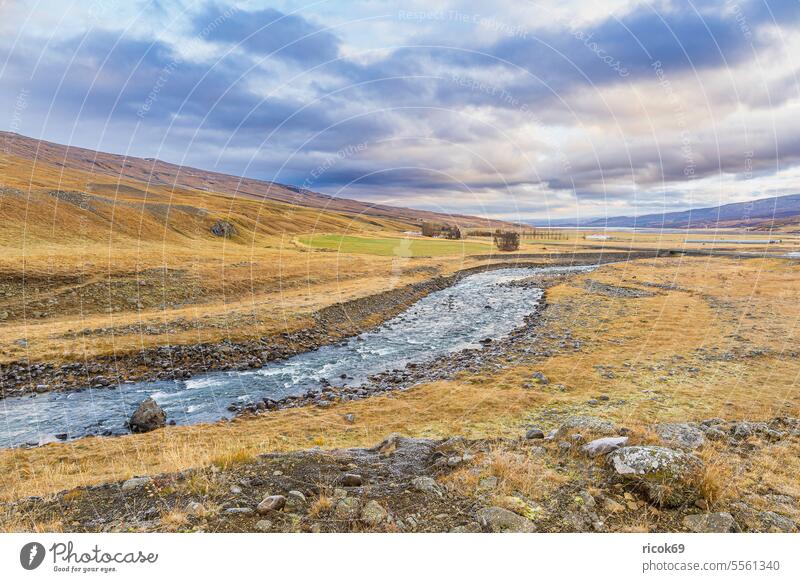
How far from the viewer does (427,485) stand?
804 cm

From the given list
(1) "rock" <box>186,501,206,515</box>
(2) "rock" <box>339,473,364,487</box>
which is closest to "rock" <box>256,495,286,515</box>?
(1) "rock" <box>186,501,206,515</box>

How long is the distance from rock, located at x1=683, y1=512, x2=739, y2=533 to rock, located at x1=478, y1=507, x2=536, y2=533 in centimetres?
275

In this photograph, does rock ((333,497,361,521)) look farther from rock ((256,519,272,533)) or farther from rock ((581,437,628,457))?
rock ((581,437,628,457))

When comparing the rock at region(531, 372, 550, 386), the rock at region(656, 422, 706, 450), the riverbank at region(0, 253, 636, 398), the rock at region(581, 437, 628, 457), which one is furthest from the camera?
the riverbank at region(0, 253, 636, 398)

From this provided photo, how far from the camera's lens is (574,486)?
311 inches

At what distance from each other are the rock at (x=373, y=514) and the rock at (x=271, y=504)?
60.9 inches

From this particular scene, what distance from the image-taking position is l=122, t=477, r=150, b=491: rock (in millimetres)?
8297

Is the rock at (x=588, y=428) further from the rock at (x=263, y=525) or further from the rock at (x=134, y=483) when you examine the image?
the rock at (x=134, y=483)

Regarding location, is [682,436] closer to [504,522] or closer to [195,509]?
[504,522]

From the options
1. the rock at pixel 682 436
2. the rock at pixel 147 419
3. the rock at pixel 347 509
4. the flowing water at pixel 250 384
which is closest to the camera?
the rock at pixel 347 509

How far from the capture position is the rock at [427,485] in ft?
25.8

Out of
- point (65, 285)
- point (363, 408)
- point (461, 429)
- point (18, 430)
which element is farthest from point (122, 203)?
point (461, 429)

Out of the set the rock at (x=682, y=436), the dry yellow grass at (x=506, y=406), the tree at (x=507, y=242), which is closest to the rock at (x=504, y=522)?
the rock at (x=682, y=436)

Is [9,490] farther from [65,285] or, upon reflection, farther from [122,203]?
[122,203]
